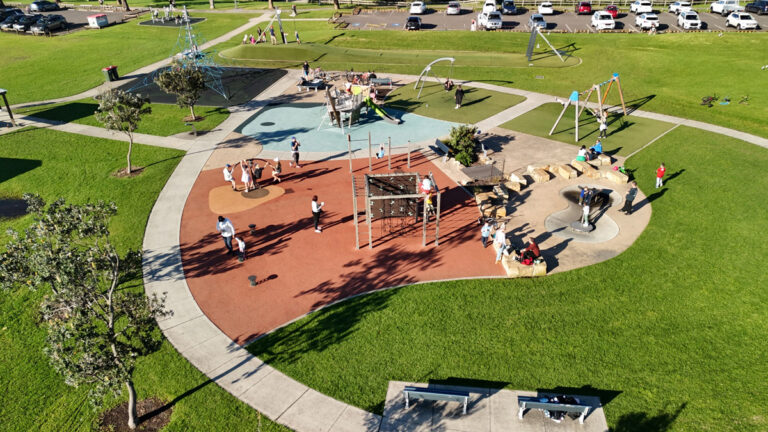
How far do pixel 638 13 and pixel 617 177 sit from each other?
53.9 meters

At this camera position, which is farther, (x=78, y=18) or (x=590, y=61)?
(x=78, y=18)

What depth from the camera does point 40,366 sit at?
16156mm

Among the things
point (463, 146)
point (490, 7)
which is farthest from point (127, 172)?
point (490, 7)

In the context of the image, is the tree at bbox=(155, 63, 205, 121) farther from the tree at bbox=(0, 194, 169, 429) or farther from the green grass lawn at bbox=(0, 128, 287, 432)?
the tree at bbox=(0, 194, 169, 429)

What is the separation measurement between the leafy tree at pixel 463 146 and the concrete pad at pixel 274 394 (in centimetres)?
1769

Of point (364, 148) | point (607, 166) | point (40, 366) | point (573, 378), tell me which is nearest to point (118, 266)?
point (40, 366)

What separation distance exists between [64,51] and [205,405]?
202 feet

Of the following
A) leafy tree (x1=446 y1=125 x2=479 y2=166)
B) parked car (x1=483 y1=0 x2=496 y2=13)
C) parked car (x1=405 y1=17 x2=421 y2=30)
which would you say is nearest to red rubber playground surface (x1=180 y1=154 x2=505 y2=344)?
leafy tree (x1=446 y1=125 x2=479 y2=166)

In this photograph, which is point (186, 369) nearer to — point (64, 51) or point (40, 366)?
point (40, 366)

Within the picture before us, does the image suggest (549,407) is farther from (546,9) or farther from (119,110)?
(546,9)

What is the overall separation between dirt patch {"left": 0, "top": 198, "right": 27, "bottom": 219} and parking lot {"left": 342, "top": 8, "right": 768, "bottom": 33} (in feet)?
168

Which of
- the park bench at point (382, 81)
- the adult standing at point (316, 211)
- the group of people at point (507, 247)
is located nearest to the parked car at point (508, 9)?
the park bench at point (382, 81)

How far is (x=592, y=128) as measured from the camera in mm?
34156

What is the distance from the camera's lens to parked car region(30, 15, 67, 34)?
6656 centimetres
